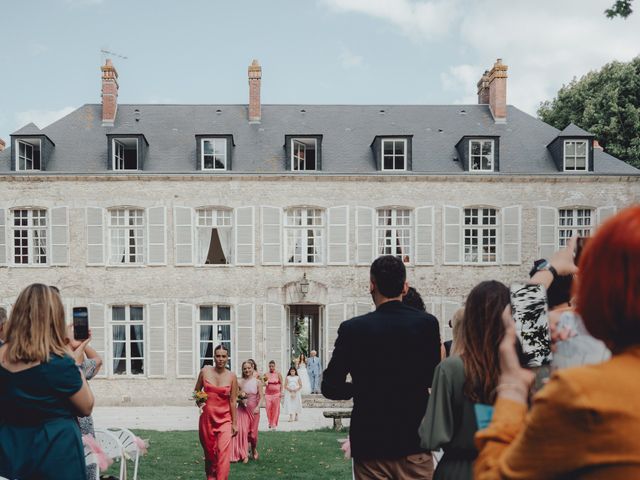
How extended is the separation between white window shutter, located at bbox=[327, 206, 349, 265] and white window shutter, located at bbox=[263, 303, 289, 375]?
7.41 feet

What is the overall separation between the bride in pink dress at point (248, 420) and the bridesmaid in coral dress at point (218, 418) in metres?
2.31

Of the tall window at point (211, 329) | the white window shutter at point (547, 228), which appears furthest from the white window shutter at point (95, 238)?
the white window shutter at point (547, 228)

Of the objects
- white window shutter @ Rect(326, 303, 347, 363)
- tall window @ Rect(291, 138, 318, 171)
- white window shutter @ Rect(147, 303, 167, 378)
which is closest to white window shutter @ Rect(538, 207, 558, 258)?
white window shutter @ Rect(326, 303, 347, 363)

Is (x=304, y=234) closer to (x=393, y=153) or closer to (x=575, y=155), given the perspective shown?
(x=393, y=153)

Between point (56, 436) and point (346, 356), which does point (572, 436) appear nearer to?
point (346, 356)

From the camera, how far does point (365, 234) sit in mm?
21672

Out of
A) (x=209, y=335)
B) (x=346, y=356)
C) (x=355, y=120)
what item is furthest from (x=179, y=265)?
(x=346, y=356)

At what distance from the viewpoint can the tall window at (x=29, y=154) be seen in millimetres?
21891

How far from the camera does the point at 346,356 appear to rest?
3766 millimetres

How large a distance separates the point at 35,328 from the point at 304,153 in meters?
19.5

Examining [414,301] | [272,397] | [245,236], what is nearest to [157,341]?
[245,236]

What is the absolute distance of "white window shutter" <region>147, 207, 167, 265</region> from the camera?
2147 cm

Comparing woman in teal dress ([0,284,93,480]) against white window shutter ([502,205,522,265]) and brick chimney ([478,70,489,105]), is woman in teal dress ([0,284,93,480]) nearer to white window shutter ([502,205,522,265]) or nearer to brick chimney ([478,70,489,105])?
white window shutter ([502,205,522,265])

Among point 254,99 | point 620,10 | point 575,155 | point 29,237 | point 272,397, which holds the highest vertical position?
point 254,99
